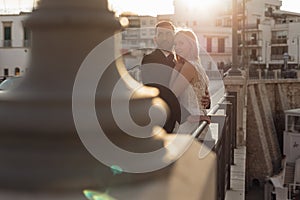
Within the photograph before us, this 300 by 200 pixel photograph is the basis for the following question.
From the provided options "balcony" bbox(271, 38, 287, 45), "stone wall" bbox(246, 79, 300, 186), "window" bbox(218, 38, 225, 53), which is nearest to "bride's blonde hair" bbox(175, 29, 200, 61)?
"stone wall" bbox(246, 79, 300, 186)

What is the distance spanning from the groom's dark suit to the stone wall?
24.6 meters

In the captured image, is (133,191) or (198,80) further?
(198,80)

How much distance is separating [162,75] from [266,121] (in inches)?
1282

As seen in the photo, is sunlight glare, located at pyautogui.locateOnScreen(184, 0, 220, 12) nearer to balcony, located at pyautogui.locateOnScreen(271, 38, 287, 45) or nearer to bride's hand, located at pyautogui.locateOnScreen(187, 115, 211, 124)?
balcony, located at pyautogui.locateOnScreen(271, 38, 287, 45)

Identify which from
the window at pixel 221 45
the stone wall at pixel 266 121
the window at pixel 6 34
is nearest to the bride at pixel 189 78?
the window at pixel 6 34

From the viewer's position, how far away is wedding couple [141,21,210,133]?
3805mm

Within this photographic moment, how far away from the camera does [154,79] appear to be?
370 centimetres

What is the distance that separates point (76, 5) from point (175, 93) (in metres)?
2.35

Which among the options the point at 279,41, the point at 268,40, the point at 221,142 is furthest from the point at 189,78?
the point at 279,41

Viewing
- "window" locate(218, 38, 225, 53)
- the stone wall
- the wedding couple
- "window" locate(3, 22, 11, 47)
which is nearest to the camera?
the wedding couple

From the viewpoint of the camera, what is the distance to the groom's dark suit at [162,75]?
3676mm

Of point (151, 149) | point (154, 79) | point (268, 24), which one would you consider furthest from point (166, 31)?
point (268, 24)

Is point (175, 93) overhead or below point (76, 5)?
below

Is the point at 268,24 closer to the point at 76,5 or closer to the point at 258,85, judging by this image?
the point at 258,85
